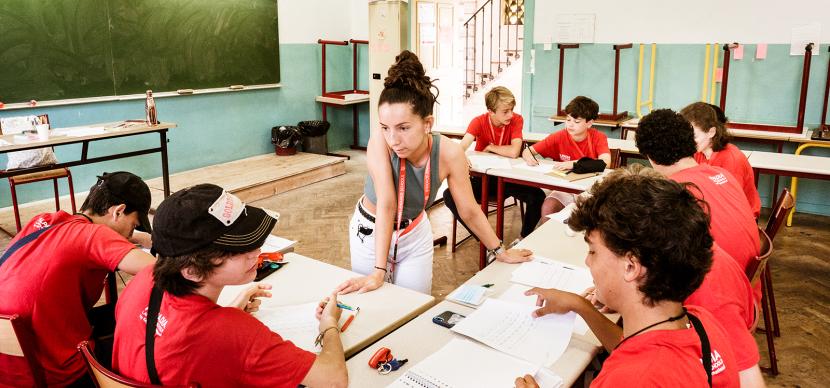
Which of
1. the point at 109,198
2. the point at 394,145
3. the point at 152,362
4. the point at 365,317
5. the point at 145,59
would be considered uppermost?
the point at 145,59

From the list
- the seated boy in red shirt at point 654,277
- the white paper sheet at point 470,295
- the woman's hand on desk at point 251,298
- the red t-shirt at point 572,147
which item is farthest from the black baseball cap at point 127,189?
the red t-shirt at point 572,147

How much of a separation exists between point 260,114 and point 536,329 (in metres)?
6.31

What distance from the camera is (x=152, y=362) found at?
134 cm

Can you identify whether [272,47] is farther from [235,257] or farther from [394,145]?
[235,257]

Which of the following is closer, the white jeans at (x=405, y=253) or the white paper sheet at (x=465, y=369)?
the white paper sheet at (x=465, y=369)

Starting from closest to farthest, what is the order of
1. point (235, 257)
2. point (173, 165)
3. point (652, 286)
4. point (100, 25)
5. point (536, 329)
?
point (652, 286) → point (235, 257) → point (536, 329) → point (100, 25) → point (173, 165)

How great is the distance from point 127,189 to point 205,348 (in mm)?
1082

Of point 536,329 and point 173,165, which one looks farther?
point 173,165

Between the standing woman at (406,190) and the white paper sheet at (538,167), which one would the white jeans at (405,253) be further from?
the white paper sheet at (538,167)

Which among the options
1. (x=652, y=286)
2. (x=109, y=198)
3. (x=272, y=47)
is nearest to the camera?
(x=652, y=286)

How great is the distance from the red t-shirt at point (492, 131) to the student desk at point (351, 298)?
2.74 m

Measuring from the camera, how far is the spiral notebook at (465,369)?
153cm

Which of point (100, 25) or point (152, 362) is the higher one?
point (100, 25)

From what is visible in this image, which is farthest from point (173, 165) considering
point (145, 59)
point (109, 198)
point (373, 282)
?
point (373, 282)
